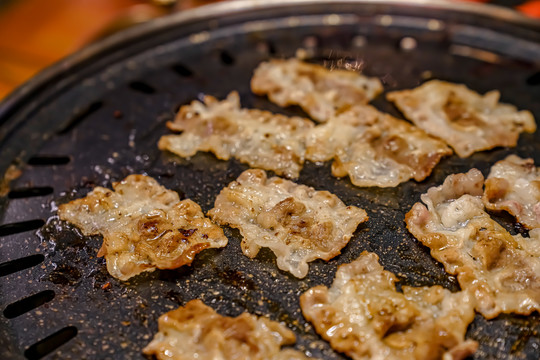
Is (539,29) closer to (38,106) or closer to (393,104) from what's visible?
(393,104)

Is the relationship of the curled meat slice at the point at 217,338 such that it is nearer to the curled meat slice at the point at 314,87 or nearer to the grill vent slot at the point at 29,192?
the grill vent slot at the point at 29,192

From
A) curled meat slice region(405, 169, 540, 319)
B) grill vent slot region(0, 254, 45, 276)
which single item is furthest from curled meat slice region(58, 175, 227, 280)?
curled meat slice region(405, 169, 540, 319)

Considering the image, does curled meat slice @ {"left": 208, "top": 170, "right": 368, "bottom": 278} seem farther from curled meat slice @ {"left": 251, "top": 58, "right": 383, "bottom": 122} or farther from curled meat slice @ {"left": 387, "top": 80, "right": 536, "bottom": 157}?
curled meat slice @ {"left": 387, "top": 80, "right": 536, "bottom": 157}

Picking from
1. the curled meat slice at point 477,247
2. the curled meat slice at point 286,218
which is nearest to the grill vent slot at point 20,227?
the curled meat slice at point 286,218

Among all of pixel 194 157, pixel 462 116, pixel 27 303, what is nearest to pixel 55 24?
pixel 194 157

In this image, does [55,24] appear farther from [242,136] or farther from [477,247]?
[477,247]
